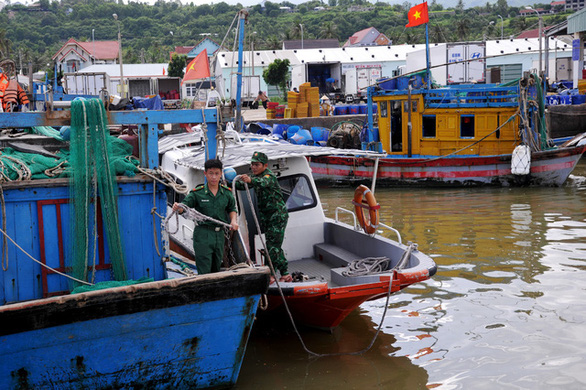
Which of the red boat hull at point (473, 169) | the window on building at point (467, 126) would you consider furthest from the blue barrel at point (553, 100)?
the window on building at point (467, 126)

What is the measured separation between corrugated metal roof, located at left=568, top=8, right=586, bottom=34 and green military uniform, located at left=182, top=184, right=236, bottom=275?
30.5m

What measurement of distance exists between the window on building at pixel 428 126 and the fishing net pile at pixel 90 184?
13.4 meters

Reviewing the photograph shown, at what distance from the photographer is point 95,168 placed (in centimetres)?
616

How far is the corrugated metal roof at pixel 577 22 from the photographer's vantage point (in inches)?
1254

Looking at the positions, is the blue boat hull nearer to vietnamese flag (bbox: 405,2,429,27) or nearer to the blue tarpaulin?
the blue tarpaulin

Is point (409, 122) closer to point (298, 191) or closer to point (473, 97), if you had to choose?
point (473, 97)

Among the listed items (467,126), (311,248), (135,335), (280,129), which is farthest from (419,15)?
(135,335)

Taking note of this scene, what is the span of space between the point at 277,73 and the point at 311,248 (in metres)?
43.2

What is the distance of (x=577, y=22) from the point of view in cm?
3256

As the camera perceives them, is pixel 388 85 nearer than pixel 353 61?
Yes

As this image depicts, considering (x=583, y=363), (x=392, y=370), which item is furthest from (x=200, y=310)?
(x=583, y=363)

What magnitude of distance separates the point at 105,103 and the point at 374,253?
385 cm

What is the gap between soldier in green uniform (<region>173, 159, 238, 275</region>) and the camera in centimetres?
632

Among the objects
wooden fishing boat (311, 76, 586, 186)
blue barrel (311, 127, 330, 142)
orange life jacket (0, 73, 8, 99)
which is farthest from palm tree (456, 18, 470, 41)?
orange life jacket (0, 73, 8, 99)
